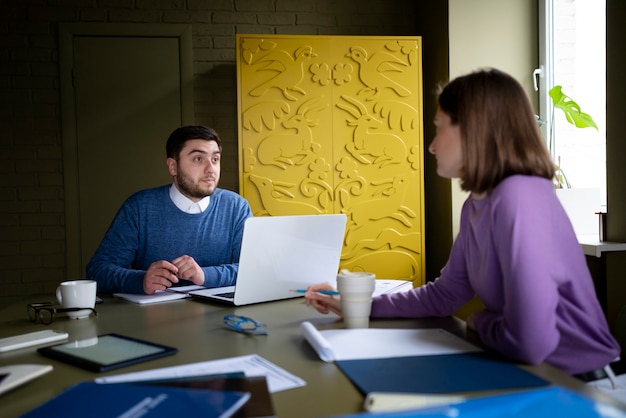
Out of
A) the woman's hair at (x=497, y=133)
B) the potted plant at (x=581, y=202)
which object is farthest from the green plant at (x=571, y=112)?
the woman's hair at (x=497, y=133)

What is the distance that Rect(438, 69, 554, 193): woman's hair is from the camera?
3.81 feet

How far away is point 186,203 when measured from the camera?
2.37 m

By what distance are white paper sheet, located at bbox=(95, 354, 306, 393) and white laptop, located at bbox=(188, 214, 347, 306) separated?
503mm

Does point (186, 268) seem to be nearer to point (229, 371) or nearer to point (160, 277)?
point (160, 277)

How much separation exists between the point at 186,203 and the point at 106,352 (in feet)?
4.36

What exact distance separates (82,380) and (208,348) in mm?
247

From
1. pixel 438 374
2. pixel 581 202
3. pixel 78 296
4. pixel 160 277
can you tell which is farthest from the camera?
pixel 581 202

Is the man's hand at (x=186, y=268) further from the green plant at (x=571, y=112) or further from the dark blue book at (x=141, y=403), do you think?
the green plant at (x=571, y=112)

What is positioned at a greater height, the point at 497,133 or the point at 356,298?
the point at 497,133

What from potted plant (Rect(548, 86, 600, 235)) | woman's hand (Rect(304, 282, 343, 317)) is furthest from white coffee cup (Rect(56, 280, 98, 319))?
potted plant (Rect(548, 86, 600, 235))

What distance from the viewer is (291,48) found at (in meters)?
3.46

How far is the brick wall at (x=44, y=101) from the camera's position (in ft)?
12.6

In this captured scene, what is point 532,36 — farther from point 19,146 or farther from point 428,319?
point 19,146

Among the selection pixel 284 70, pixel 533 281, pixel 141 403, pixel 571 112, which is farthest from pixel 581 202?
pixel 141 403
